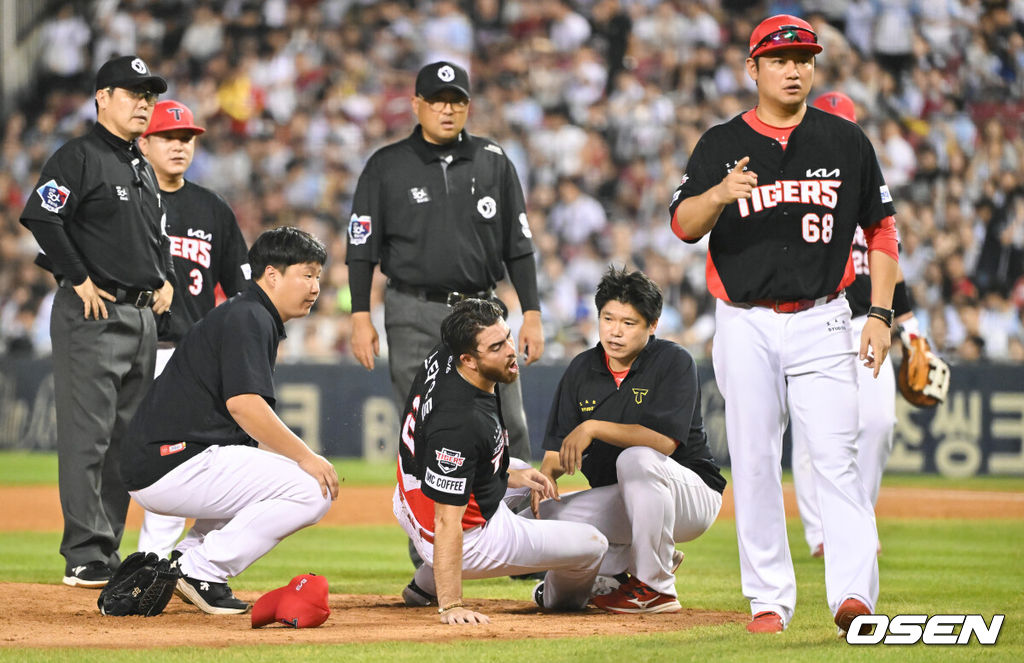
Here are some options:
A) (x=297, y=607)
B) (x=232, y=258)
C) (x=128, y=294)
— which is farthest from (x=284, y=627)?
(x=232, y=258)

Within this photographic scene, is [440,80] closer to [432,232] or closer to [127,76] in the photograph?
[432,232]

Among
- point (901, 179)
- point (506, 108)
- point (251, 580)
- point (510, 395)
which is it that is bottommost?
point (251, 580)

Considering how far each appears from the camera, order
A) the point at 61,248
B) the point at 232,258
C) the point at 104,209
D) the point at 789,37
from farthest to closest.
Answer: the point at 232,258 < the point at 104,209 < the point at 61,248 < the point at 789,37

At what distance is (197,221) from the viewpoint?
7.95 meters

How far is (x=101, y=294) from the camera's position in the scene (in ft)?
22.8

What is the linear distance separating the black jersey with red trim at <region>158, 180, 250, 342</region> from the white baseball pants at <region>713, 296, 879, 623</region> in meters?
A: 3.69

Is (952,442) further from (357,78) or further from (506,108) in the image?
(357,78)

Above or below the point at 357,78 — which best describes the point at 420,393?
below

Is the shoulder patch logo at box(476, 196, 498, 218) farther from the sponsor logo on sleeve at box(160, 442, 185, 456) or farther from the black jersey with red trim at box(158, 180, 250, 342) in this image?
the sponsor logo on sleeve at box(160, 442, 185, 456)

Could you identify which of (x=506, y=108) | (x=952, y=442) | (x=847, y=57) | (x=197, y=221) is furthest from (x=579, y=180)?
(x=197, y=221)

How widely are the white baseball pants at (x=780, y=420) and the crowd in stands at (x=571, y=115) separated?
10771 millimetres

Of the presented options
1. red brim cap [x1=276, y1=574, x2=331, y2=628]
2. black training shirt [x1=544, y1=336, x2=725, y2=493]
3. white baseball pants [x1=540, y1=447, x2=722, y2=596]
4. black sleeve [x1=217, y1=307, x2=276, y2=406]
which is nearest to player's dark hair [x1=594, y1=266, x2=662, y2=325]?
black training shirt [x1=544, y1=336, x2=725, y2=493]

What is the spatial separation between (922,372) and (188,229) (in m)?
5.02

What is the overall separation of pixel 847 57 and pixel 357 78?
25.5ft
